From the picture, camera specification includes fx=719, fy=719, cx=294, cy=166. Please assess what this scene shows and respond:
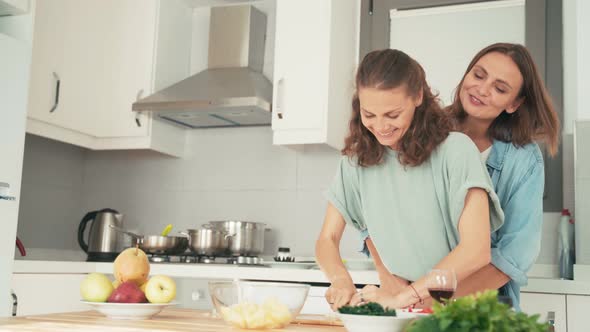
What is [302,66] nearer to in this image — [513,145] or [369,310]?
[513,145]

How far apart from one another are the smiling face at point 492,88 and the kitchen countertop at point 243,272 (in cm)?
94

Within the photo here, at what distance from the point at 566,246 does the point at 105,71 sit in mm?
2261

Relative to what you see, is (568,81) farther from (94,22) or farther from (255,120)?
(94,22)

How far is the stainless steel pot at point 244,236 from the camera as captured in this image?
331 cm

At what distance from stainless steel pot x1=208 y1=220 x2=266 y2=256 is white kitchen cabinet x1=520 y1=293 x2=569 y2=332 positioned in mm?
1278

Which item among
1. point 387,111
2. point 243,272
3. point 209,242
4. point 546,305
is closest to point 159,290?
point 387,111

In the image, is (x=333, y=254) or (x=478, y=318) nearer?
(x=478, y=318)

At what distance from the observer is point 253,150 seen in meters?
3.65

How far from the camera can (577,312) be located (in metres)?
2.51

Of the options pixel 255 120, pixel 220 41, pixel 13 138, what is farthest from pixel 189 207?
pixel 13 138

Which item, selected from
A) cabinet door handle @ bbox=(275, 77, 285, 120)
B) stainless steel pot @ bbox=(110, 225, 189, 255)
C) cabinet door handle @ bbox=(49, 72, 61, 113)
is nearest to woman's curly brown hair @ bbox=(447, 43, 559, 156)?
cabinet door handle @ bbox=(275, 77, 285, 120)

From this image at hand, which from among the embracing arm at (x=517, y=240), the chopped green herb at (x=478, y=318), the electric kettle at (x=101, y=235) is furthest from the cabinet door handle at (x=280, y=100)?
the chopped green herb at (x=478, y=318)

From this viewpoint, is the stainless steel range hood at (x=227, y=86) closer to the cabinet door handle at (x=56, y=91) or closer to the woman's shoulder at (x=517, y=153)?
the cabinet door handle at (x=56, y=91)

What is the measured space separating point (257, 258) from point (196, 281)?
337mm
